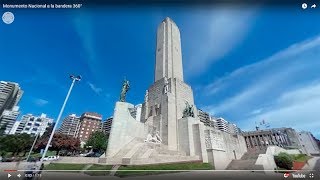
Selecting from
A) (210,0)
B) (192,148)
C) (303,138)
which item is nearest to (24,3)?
(210,0)

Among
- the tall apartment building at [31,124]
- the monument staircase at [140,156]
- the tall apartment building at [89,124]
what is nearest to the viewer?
the monument staircase at [140,156]

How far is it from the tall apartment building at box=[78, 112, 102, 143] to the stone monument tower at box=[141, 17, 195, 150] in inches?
1682

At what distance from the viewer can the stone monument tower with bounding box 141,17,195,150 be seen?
16547 millimetres

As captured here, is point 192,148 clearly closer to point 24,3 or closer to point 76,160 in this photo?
point 76,160

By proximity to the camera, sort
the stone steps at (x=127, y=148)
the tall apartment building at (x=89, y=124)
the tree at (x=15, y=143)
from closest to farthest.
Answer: the stone steps at (x=127, y=148)
the tree at (x=15, y=143)
the tall apartment building at (x=89, y=124)

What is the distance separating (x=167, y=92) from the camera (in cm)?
1789

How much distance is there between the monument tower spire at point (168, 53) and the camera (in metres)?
21.1

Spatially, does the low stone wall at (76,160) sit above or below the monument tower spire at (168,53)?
below

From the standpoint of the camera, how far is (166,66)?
21.1 meters

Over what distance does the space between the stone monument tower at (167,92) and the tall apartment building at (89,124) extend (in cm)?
4273

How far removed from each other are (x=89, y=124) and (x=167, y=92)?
48.2 metres
